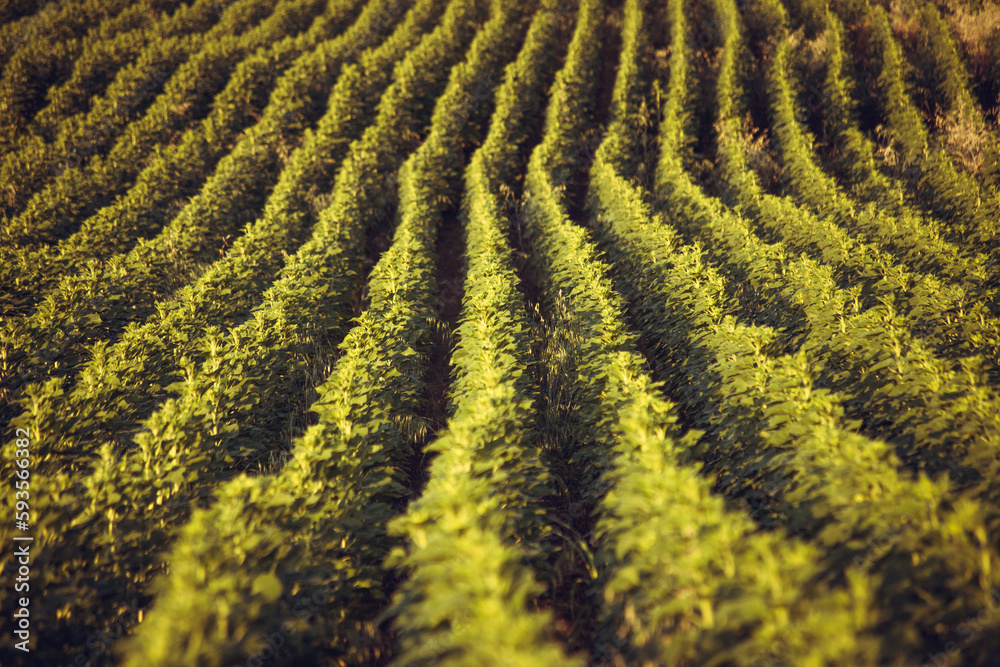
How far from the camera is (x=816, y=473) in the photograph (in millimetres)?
3387

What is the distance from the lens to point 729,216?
916 centimetres

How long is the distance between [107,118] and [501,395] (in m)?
20.7

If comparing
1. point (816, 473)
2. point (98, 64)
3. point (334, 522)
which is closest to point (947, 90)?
point (816, 473)

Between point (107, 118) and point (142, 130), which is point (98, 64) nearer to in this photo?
point (107, 118)

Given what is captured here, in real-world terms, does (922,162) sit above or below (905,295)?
above

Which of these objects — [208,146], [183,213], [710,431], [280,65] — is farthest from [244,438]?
[280,65]

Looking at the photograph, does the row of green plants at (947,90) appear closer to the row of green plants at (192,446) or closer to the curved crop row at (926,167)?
the curved crop row at (926,167)

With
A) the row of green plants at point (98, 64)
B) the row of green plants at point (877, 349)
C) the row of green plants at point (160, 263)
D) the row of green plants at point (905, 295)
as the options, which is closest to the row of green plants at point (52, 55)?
the row of green plants at point (98, 64)

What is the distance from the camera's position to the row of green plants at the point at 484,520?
2.34 m

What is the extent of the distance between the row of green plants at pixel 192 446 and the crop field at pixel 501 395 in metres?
0.04

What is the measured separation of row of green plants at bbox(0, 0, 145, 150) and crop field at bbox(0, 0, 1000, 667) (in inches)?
49.7

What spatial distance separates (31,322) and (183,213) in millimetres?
4888

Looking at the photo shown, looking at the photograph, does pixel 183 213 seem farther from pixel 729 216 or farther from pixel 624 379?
pixel 729 216

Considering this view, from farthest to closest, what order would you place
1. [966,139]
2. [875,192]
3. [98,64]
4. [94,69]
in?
[98,64]
[94,69]
[966,139]
[875,192]
